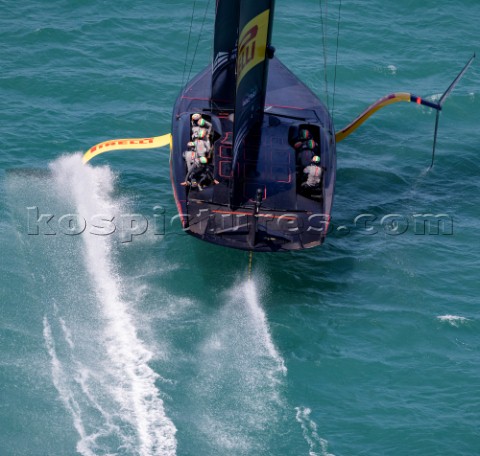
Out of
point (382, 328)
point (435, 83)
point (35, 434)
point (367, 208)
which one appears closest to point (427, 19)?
point (435, 83)

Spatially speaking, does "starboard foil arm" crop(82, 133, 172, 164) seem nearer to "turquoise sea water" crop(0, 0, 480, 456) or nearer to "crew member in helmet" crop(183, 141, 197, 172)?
"turquoise sea water" crop(0, 0, 480, 456)

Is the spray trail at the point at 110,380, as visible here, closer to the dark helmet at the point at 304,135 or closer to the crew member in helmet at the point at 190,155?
the crew member in helmet at the point at 190,155

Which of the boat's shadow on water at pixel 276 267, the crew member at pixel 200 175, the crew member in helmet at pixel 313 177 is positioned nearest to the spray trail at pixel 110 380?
the boat's shadow on water at pixel 276 267

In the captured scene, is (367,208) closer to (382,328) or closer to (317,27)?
(382,328)

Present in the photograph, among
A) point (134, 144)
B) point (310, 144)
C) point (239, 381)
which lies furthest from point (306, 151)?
point (239, 381)

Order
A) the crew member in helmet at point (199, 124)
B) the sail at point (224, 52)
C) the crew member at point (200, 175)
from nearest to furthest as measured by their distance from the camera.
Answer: the crew member at point (200, 175) → the crew member in helmet at point (199, 124) → the sail at point (224, 52)
